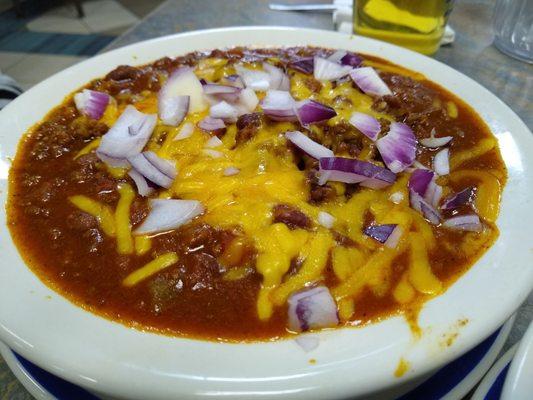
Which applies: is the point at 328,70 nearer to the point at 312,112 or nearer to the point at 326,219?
the point at 312,112

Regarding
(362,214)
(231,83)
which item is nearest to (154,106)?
(231,83)

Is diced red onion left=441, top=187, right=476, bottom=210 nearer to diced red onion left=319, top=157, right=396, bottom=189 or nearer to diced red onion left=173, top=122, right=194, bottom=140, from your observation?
diced red onion left=319, top=157, right=396, bottom=189

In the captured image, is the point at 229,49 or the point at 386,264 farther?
the point at 229,49

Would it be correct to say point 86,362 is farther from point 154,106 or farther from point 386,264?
point 154,106

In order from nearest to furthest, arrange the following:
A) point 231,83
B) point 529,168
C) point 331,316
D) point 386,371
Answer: point 386,371, point 331,316, point 529,168, point 231,83

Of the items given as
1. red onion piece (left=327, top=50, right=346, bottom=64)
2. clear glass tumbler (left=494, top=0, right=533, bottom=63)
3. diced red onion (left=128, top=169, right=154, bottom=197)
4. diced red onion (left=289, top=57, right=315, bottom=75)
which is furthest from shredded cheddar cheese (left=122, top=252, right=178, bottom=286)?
clear glass tumbler (left=494, top=0, right=533, bottom=63)
